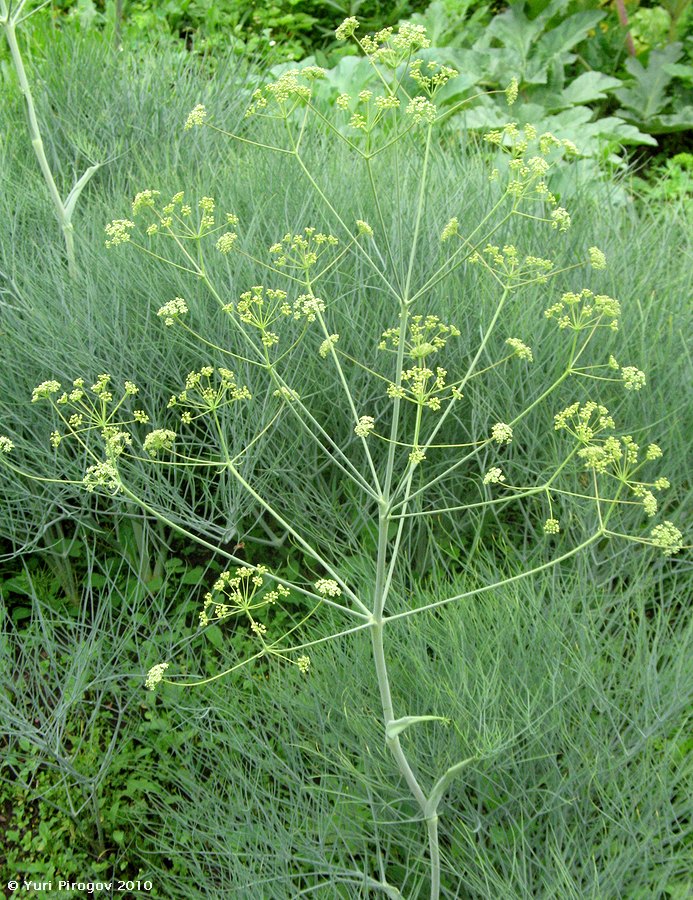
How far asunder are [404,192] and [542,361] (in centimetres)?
68

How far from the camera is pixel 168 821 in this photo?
1828 mm

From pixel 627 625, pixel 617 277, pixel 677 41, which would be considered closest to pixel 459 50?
pixel 677 41

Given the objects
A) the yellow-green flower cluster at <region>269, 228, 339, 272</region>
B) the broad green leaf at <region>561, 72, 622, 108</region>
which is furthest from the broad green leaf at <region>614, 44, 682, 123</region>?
the yellow-green flower cluster at <region>269, 228, 339, 272</region>

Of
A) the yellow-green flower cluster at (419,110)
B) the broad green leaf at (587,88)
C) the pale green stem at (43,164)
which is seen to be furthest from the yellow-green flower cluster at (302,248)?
the broad green leaf at (587,88)

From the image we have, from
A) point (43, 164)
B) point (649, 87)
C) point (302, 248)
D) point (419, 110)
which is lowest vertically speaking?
point (649, 87)

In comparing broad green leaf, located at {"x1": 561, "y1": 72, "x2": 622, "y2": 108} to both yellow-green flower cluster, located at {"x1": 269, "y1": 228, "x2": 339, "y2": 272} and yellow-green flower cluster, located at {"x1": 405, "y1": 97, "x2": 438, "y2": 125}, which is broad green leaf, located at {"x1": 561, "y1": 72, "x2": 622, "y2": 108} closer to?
yellow-green flower cluster, located at {"x1": 269, "y1": 228, "x2": 339, "y2": 272}

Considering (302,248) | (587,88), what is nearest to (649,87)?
(587,88)

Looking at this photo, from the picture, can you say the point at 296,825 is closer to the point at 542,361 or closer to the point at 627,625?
the point at 627,625

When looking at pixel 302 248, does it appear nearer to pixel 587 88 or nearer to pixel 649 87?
pixel 587 88

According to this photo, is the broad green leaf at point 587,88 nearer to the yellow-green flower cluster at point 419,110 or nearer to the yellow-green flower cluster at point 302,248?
the yellow-green flower cluster at point 302,248

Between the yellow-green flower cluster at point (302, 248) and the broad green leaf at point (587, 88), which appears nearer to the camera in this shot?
the yellow-green flower cluster at point (302, 248)

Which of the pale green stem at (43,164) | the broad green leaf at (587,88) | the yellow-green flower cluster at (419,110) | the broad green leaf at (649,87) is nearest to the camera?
the yellow-green flower cluster at (419,110)

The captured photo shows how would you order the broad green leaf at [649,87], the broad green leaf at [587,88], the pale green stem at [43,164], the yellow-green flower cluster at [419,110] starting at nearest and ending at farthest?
the yellow-green flower cluster at [419,110]
the pale green stem at [43,164]
the broad green leaf at [587,88]
the broad green leaf at [649,87]

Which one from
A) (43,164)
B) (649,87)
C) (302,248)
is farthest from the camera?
(649,87)
